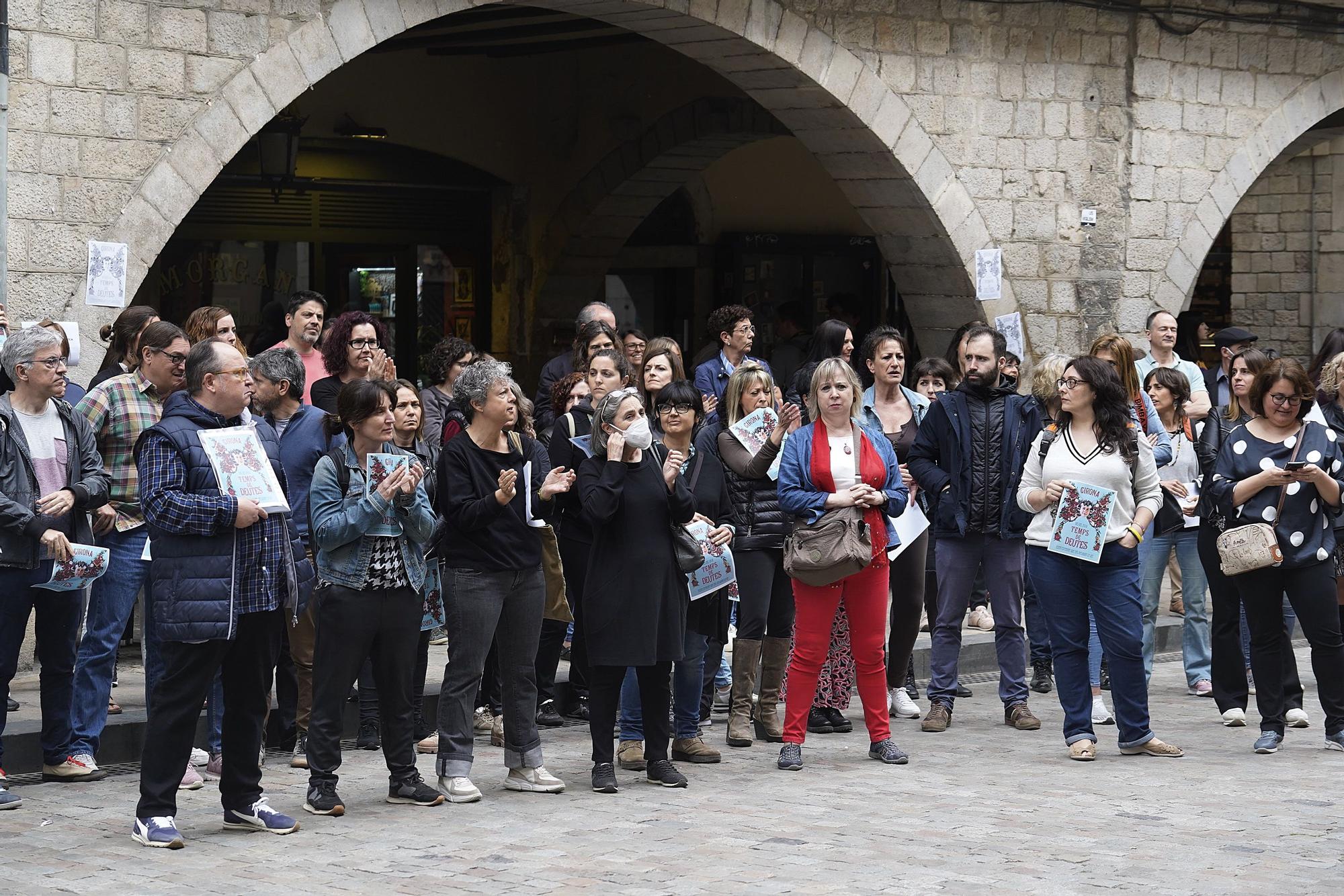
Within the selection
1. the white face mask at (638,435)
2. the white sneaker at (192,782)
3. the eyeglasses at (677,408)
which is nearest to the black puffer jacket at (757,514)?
the eyeglasses at (677,408)

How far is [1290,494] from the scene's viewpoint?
7945 millimetres

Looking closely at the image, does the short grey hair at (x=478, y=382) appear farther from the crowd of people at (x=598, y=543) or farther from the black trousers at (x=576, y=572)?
the black trousers at (x=576, y=572)

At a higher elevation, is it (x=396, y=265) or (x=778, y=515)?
(x=396, y=265)

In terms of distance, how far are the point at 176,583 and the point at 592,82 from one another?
1115cm

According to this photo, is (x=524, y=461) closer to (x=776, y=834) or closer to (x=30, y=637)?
(x=776, y=834)

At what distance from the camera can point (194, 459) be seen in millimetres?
5992

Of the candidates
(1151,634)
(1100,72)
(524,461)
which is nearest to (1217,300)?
(1100,72)

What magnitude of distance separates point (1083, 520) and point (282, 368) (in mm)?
3425

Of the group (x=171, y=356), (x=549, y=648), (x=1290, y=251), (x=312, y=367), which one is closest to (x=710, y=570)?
(x=549, y=648)

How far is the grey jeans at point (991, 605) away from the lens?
841cm

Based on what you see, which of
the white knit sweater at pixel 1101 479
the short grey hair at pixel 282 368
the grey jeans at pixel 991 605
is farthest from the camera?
the grey jeans at pixel 991 605

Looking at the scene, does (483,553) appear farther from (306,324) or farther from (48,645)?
(306,324)

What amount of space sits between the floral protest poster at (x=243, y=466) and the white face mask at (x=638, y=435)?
1.40 m

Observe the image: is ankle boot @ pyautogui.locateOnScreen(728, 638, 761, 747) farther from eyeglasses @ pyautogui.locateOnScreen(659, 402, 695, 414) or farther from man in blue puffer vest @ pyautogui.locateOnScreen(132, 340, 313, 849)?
man in blue puffer vest @ pyautogui.locateOnScreen(132, 340, 313, 849)
